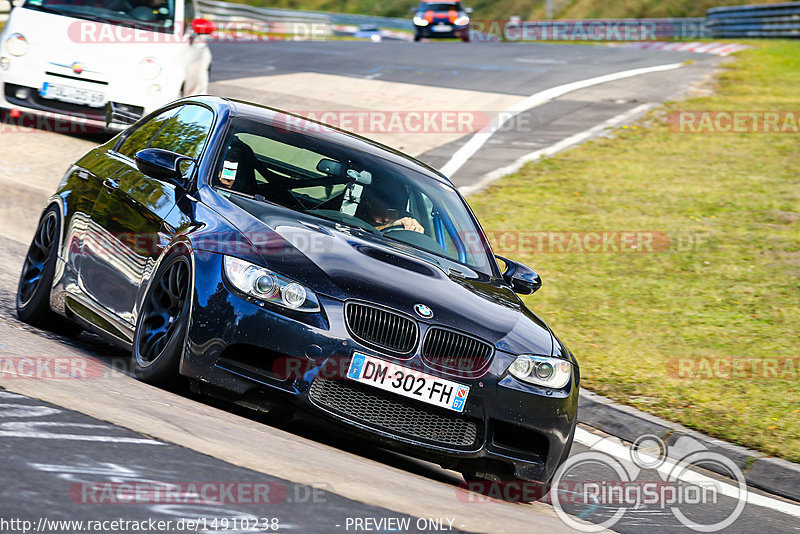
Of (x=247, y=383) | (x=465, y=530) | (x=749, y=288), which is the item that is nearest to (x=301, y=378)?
(x=247, y=383)

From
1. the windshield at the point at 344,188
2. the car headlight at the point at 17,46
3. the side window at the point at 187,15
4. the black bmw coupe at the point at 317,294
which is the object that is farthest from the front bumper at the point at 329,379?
the side window at the point at 187,15

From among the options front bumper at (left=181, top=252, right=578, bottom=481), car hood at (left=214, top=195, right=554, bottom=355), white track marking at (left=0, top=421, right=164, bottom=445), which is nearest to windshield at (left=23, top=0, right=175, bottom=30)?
car hood at (left=214, top=195, right=554, bottom=355)

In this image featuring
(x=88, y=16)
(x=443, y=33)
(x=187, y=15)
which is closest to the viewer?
(x=88, y=16)

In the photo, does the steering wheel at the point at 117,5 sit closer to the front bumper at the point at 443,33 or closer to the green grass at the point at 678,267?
the green grass at the point at 678,267

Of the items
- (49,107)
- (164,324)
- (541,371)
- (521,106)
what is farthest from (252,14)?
(541,371)

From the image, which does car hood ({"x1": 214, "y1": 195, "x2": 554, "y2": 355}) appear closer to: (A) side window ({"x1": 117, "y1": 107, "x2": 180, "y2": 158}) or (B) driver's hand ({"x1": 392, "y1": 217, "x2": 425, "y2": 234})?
(B) driver's hand ({"x1": 392, "y1": 217, "x2": 425, "y2": 234})

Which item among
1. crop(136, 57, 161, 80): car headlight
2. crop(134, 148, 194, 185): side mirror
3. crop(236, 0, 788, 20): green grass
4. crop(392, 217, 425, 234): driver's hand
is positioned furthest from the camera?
crop(236, 0, 788, 20): green grass

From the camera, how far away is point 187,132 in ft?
21.6

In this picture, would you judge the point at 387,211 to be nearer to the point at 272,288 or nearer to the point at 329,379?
the point at 272,288

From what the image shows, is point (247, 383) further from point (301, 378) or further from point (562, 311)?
point (562, 311)

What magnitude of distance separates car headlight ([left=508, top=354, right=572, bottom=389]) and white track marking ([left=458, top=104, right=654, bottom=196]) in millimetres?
7682

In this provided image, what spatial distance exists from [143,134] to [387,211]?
1.73 metres

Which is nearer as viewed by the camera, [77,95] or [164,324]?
[164,324]

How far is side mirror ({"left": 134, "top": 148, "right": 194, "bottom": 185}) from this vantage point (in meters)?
5.91
